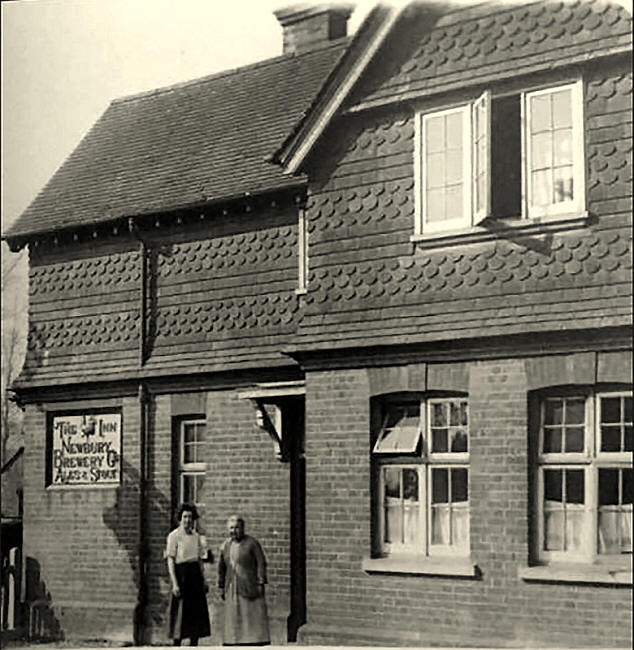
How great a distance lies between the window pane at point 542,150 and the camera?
10695 mm

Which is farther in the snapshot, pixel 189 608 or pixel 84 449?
pixel 84 449

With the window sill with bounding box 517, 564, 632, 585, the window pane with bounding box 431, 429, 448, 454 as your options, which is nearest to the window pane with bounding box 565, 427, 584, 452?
the window sill with bounding box 517, 564, 632, 585

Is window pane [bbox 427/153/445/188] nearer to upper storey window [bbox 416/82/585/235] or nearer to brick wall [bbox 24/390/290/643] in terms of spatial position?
upper storey window [bbox 416/82/585/235]

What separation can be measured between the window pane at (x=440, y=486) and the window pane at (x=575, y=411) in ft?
4.20

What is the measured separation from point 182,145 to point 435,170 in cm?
440

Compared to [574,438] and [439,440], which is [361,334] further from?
[574,438]

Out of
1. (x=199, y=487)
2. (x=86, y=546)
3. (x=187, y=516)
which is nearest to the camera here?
(x=187, y=516)

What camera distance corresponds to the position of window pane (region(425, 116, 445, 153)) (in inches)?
451

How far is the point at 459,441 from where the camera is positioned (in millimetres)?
11398

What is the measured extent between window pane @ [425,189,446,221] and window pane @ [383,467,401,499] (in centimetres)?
222

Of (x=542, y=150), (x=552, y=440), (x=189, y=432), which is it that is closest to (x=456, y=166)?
(x=542, y=150)

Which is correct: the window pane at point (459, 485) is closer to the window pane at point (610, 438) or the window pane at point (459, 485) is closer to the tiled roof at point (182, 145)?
the window pane at point (610, 438)

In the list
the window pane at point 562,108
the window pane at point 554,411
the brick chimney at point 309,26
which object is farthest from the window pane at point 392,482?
the brick chimney at point 309,26

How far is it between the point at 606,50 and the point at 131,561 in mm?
7273
